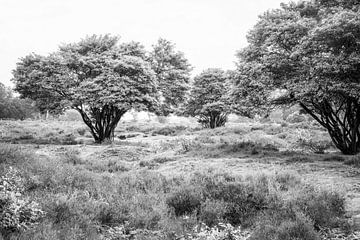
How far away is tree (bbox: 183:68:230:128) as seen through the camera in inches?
1619

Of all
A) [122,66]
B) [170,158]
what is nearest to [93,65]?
[122,66]

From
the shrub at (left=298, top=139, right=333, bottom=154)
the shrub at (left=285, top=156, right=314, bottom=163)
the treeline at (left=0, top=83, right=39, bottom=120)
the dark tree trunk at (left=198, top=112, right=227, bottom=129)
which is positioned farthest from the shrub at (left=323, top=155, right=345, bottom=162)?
the treeline at (left=0, top=83, right=39, bottom=120)

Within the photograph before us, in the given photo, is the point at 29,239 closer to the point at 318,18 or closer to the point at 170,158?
the point at 170,158

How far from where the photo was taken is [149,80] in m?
24.0

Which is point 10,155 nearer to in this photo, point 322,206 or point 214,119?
point 322,206

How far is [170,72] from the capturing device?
130 ft

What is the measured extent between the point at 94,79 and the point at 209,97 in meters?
21.2

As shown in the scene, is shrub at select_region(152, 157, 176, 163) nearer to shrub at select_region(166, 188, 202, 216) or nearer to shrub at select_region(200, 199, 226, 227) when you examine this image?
shrub at select_region(166, 188, 202, 216)

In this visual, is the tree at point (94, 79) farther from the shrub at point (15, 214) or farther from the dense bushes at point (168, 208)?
the shrub at point (15, 214)

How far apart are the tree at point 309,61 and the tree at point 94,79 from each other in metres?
8.37

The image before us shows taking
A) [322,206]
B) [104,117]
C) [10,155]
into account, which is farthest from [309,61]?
[104,117]

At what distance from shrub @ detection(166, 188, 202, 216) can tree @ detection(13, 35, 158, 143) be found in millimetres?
15004

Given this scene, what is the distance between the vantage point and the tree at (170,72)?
38406 mm

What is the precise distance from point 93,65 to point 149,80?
14.4 feet
